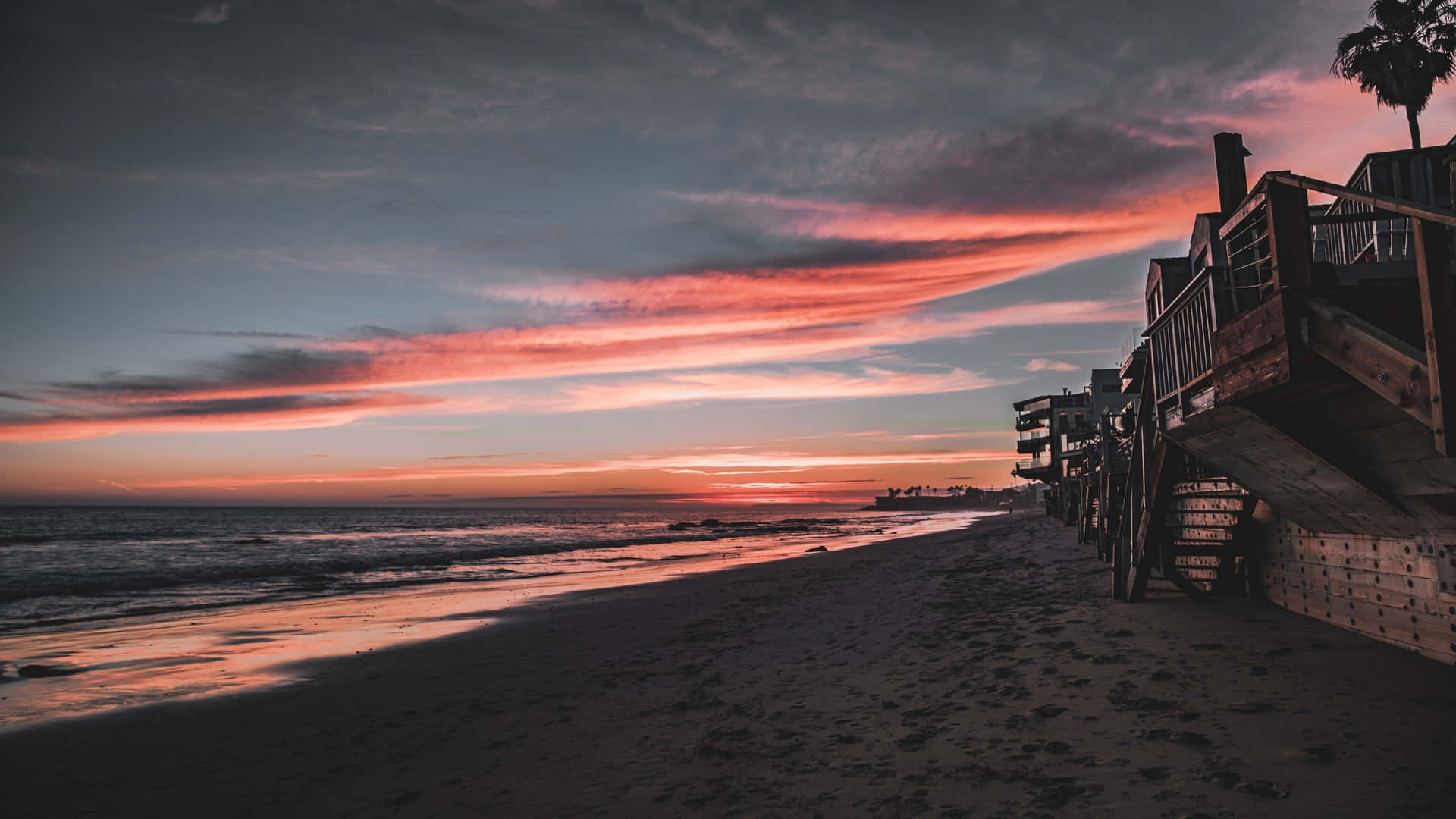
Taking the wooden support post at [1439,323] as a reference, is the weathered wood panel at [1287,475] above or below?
below

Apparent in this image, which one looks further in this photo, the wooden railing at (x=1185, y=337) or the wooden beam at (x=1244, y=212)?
the wooden railing at (x=1185, y=337)

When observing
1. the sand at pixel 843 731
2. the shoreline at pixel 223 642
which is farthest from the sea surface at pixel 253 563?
the sand at pixel 843 731

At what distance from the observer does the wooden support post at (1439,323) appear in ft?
14.1

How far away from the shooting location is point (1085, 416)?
197 feet

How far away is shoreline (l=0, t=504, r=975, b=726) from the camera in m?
9.88

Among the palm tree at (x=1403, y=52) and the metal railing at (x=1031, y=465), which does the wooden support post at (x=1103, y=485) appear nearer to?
the palm tree at (x=1403, y=52)

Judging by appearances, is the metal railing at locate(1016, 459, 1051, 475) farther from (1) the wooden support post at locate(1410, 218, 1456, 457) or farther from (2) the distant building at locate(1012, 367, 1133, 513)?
(1) the wooden support post at locate(1410, 218, 1456, 457)

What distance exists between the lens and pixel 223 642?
14078mm

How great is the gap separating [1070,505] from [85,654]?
1414 inches

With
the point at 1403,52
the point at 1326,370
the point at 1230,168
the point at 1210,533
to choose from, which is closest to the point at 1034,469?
the point at 1403,52

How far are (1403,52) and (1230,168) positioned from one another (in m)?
20.7

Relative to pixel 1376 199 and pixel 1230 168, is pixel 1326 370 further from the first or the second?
pixel 1230 168

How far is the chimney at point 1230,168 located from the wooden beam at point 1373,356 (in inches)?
409

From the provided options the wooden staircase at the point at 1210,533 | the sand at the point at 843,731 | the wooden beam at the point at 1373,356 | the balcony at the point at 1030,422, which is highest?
the balcony at the point at 1030,422
